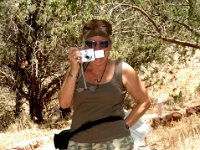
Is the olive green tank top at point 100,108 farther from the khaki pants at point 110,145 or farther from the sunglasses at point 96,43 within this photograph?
the sunglasses at point 96,43

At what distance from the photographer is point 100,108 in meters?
3.12

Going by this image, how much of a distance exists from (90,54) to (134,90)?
0.37 metres

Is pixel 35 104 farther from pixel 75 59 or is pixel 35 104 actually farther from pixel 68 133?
pixel 75 59

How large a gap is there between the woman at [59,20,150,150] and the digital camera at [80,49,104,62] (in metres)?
0.03

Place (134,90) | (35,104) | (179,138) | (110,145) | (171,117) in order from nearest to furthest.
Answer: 1. (110,145)
2. (134,90)
3. (179,138)
4. (171,117)
5. (35,104)

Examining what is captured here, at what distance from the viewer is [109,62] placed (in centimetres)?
324

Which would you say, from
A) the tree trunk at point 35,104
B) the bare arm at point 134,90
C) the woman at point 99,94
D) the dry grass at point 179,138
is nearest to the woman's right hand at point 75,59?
the woman at point 99,94

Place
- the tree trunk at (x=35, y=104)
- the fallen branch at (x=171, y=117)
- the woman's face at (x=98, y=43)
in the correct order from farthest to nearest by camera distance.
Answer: the tree trunk at (x=35, y=104) < the fallen branch at (x=171, y=117) < the woman's face at (x=98, y=43)

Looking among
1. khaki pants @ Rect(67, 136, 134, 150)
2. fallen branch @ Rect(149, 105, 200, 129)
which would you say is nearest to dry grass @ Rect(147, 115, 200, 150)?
fallen branch @ Rect(149, 105, 200, 129)

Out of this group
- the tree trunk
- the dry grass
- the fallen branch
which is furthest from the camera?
the tree trunk

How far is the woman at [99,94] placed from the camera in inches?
122

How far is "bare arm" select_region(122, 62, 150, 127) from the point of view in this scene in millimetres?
3170

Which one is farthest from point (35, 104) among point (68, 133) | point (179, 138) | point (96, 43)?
point (96, 43)

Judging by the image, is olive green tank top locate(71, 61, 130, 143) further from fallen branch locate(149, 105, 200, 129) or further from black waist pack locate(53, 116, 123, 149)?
fallen branch locate(149, 105, 200, 129)
